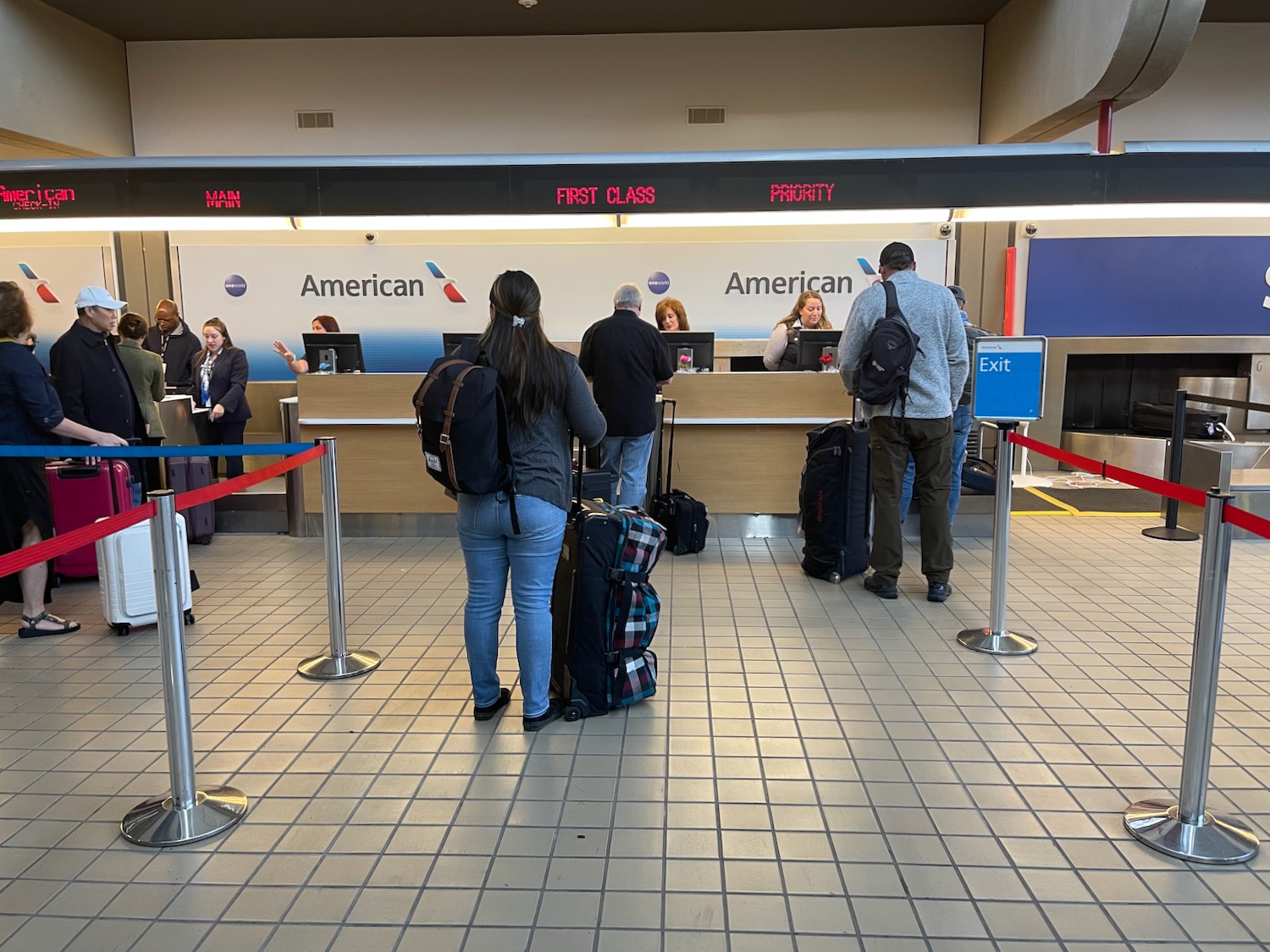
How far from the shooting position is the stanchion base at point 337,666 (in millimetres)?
3746

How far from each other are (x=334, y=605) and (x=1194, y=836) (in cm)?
312

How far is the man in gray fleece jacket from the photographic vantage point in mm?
4562

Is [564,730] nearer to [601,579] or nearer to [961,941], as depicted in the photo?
[601,579]

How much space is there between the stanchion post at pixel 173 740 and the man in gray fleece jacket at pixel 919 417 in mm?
3348

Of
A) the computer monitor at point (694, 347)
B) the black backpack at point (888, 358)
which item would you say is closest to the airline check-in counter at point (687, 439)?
the computer monitor at point (694, 347)

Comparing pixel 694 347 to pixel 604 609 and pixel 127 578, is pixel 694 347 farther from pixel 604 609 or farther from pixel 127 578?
pixel 127 578

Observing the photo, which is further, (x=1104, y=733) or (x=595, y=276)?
(x=595, y=276)

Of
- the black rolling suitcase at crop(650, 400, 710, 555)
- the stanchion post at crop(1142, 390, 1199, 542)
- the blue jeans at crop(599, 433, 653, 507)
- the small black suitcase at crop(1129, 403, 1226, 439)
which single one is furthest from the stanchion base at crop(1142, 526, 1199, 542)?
the blue jeans at crop(599, 433, 653, 507)

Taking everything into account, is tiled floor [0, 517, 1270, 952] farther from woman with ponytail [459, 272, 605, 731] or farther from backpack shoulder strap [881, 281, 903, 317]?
backpack shoulder strap [881, 281, 903, 317]

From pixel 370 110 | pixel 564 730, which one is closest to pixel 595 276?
pixel 370 110

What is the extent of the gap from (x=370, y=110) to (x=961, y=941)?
28.2ft

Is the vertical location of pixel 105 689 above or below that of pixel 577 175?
below

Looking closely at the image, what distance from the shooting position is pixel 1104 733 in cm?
319

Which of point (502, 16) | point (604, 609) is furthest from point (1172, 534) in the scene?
point (502, 16)
